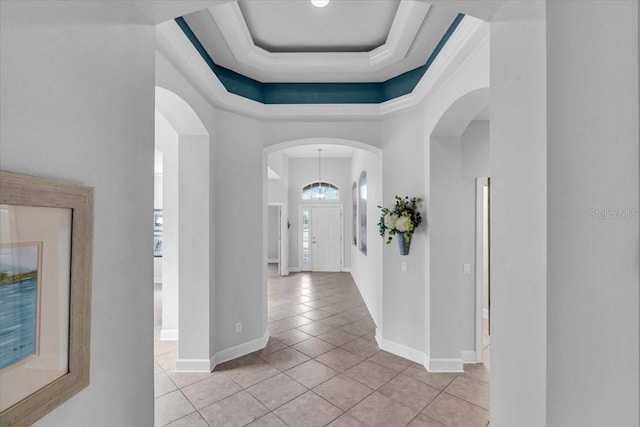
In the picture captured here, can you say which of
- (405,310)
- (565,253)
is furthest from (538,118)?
(405,310)

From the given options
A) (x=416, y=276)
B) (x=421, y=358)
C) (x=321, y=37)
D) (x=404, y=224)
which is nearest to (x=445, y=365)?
(x=421, y=358)

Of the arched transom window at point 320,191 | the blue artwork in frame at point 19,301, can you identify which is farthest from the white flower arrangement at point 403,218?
the arched transom window at point 320,191

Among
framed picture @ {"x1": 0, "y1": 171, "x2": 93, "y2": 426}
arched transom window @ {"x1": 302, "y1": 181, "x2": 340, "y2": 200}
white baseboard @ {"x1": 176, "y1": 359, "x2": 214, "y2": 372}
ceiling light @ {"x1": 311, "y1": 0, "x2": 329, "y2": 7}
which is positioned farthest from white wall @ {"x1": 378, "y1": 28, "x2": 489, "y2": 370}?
arched transom window @ {"x1": 302, "y1": 181, "x2": 340, "y2": 200}

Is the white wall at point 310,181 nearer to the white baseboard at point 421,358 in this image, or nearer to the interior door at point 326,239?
the interior door at point 326,239

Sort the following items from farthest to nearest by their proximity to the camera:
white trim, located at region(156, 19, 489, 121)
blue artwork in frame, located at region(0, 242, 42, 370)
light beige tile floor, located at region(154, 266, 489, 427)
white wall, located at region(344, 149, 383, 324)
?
white wall, located at region(344, 149, 383, 324)
light beige tile floor, located at region(154, 266, 489, 427)
white trim, located at region(156, 19, 489, 121)
blue artwork in frame, located at region(0, 242, 42, 370)

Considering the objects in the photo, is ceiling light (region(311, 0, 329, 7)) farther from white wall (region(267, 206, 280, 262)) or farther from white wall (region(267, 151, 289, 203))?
white wall (region(267, 206, 280, 262))

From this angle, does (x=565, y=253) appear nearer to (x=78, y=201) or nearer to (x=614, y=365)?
(x=614, y=365)

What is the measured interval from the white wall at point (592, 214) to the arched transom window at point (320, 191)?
7.49m

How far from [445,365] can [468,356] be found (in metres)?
0.40

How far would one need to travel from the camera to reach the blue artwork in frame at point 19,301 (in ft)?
2.06

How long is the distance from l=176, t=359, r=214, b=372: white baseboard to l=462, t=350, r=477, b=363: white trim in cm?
274

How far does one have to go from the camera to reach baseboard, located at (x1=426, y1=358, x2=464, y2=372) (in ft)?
9.99

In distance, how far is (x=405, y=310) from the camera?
335cm

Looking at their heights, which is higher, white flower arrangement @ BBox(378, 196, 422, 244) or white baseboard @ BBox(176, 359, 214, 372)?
white flower arrangement @ BBox(378, 196, 422, 244)
